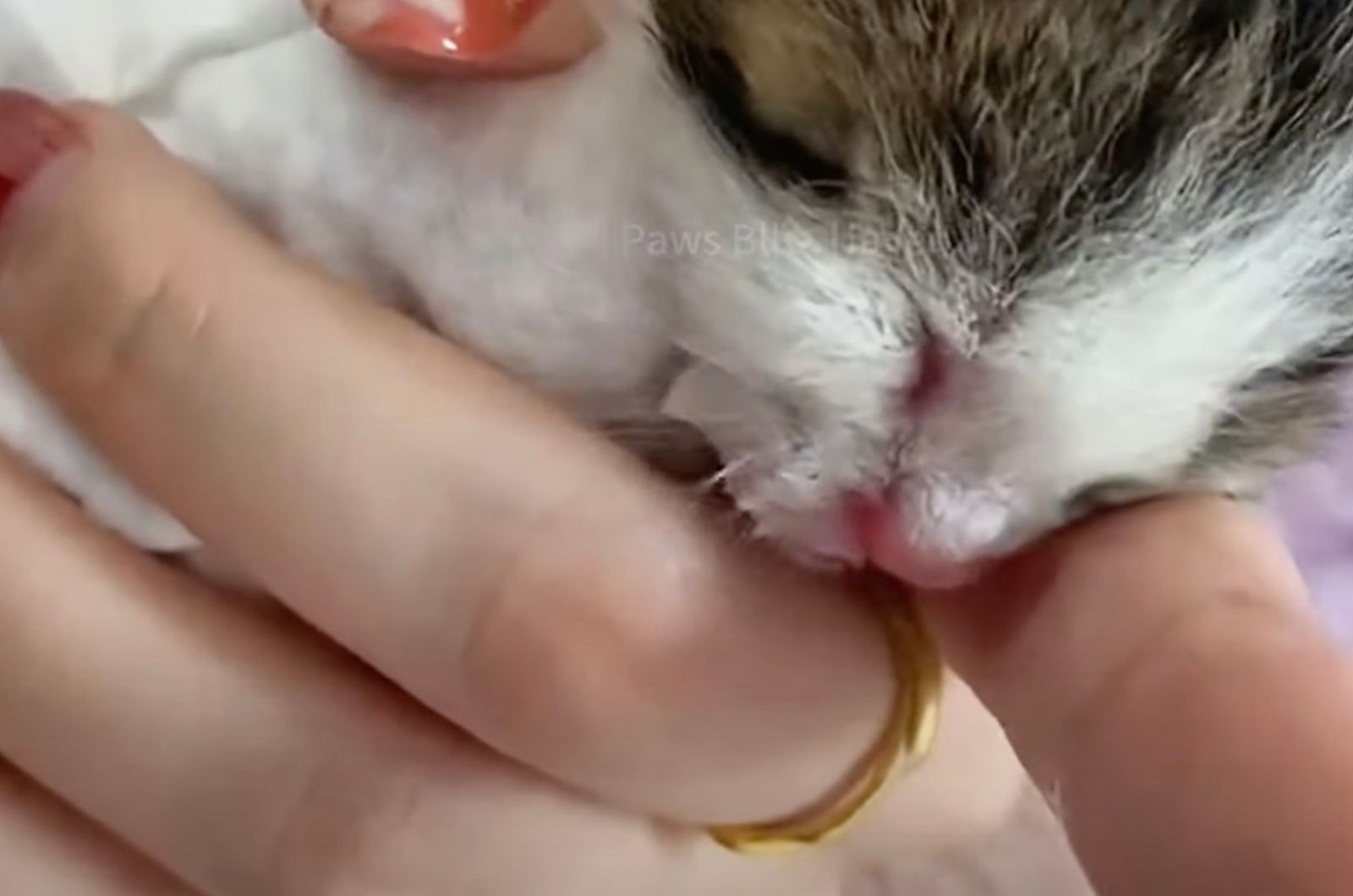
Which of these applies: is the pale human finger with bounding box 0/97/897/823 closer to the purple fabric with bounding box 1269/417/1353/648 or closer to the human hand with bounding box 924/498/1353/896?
the human hand with bounding box 924/498/1353/896

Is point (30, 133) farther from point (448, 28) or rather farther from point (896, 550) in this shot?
point (896, 550)

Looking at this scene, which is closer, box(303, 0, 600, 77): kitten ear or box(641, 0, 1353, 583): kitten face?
box(641, 0, 1353, 583): kitten face

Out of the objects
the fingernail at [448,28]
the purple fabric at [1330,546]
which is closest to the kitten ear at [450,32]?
the fingernail at [448,28]

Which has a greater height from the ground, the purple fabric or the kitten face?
the kitten face

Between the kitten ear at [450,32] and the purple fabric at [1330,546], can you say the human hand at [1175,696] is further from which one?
the purple fabric at [1330,546]

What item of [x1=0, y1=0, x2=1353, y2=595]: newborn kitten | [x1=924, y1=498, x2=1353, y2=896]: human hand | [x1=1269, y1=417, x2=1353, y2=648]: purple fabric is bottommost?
[x1=1269, y1=417, x2=1353, y2=648]: purple fabric

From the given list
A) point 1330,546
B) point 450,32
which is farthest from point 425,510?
point 1330,546

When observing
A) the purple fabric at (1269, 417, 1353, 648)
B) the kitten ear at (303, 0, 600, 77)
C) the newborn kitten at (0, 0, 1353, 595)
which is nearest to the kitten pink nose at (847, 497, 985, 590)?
the newborn kitten at (0, 0, 1353, 595)

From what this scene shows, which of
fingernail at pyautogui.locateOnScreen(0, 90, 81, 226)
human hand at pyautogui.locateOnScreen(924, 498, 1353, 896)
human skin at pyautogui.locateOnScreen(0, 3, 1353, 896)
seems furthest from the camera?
fingernail at pyautogui.locateOnScreen(0, 90, 81, 226)
